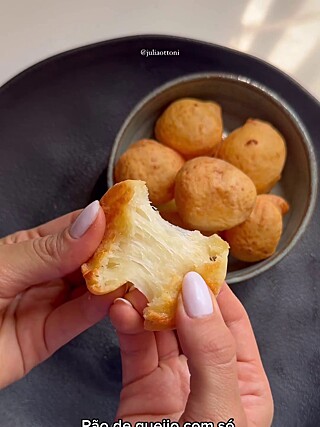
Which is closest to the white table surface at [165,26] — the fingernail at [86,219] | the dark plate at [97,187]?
the dark plate at [97,187]

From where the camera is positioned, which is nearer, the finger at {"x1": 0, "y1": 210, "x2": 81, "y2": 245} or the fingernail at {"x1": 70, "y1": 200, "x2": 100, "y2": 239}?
the fingernail at {"x1": 70, "y1": 200, "x2": 100, "y2": 239}

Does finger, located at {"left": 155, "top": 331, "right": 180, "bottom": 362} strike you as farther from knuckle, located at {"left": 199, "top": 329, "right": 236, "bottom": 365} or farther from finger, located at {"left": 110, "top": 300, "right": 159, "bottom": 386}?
knuckle, located at {"left": 199, "top": 329, "right": 236, "bottom": 365}

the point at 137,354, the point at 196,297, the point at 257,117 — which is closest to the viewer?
the point at 196,297

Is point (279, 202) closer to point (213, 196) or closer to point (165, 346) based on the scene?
point (213, 196)

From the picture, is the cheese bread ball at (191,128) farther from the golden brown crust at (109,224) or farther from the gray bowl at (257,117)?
the golden brown crust at (109,224)

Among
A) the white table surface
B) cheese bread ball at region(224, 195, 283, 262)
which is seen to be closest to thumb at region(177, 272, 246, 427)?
cheese bread ball at region(224, 195, 283, 262)

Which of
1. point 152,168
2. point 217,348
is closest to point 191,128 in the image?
point 152,168
